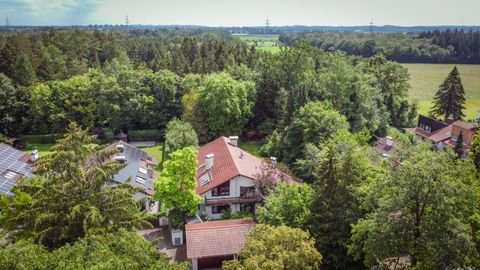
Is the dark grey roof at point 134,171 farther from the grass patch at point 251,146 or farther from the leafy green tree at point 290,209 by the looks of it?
the grass patch at point 251,146

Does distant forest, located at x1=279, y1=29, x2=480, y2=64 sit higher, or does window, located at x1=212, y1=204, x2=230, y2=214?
distant forest, located at x1=279, y1=29, x2=480, y2=64

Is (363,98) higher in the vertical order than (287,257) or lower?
higher

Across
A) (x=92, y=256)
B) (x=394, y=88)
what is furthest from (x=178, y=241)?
(x=394, y=88)

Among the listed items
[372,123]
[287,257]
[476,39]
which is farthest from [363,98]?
[476,39]

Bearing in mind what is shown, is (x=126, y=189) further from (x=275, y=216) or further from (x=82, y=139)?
(x=275, y=216)

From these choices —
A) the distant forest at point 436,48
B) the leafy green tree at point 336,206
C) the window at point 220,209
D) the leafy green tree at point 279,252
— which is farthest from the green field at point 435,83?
the leafy green tree at point 279,252

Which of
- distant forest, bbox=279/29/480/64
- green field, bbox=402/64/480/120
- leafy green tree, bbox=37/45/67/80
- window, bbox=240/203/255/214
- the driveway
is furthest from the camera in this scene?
distant forest, bbox=279/29/480/64

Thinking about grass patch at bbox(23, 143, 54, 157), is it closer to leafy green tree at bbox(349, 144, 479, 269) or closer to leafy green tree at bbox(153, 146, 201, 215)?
leafy green tree at bbox(153, 146, 201, 215)

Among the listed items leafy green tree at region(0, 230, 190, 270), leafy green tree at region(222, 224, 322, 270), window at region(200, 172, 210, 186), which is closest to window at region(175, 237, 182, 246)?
window at region(200, 172, 210, 186)
